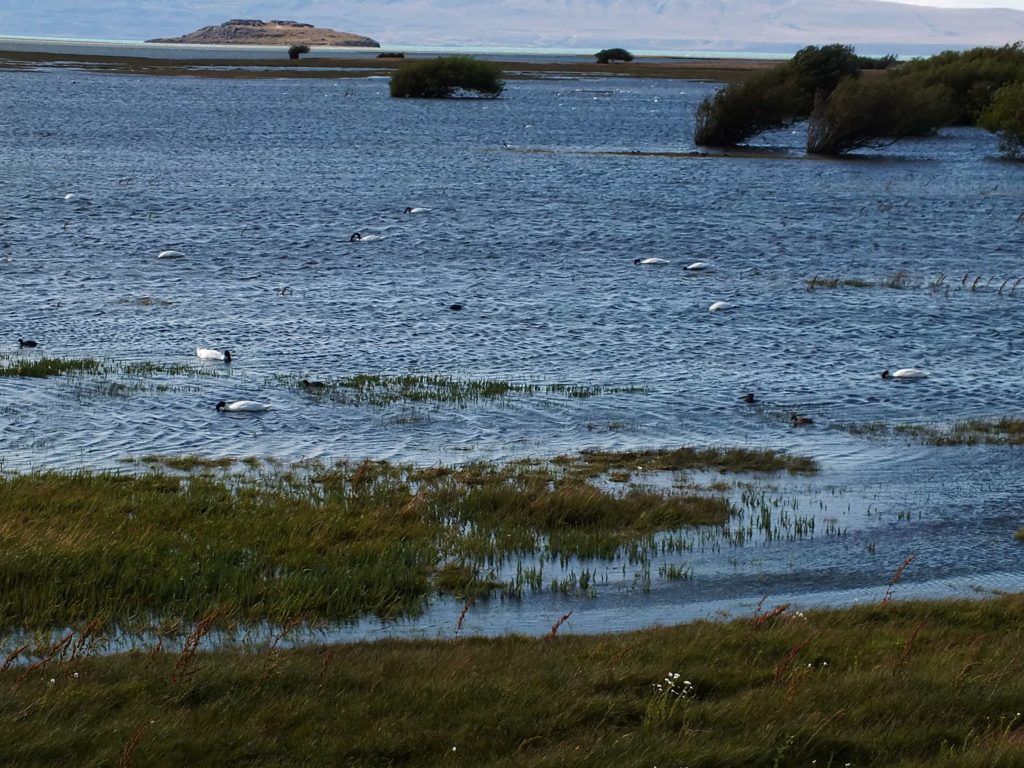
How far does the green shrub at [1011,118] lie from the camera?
7525 cm

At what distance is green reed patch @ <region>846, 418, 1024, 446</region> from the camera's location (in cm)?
2036

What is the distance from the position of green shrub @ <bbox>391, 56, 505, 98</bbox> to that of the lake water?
6195 cm

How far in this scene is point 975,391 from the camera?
24.0 meters

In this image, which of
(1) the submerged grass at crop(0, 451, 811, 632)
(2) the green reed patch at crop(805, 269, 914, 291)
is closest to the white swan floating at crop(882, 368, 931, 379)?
(1) the submerged grass at crop(0, 451, 811, 632)

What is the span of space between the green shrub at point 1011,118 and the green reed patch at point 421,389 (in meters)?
60.2

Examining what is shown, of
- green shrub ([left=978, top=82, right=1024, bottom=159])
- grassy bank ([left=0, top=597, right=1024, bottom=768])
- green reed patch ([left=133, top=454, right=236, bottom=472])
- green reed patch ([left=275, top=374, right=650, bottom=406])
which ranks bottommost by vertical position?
green reed patch ([left=275, top=374, right=650, bottom=406])

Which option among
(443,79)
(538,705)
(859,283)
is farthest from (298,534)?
(443,79)

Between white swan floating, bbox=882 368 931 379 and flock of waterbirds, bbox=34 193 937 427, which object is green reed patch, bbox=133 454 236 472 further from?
white swan floating, bbox=882 368 931 379

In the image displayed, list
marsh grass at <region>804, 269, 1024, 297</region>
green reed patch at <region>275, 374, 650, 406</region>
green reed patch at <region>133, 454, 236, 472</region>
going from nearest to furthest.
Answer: green reed patch at <region>133, 454, 236, 472</region> < green reed patch at <region>275, 374, 650, 406</region> < marsh grass at <region>804, 269, 1024, 297</region>

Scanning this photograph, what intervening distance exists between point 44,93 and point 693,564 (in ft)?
390

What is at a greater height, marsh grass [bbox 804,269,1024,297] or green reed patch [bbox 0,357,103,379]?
green reed patch [bbox 0,357,103,379]

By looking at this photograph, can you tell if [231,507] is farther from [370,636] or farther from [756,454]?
[756,454]

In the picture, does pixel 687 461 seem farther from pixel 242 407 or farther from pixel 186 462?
pixel 242 407

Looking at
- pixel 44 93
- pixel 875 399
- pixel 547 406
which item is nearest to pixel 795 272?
pixel 875 399
